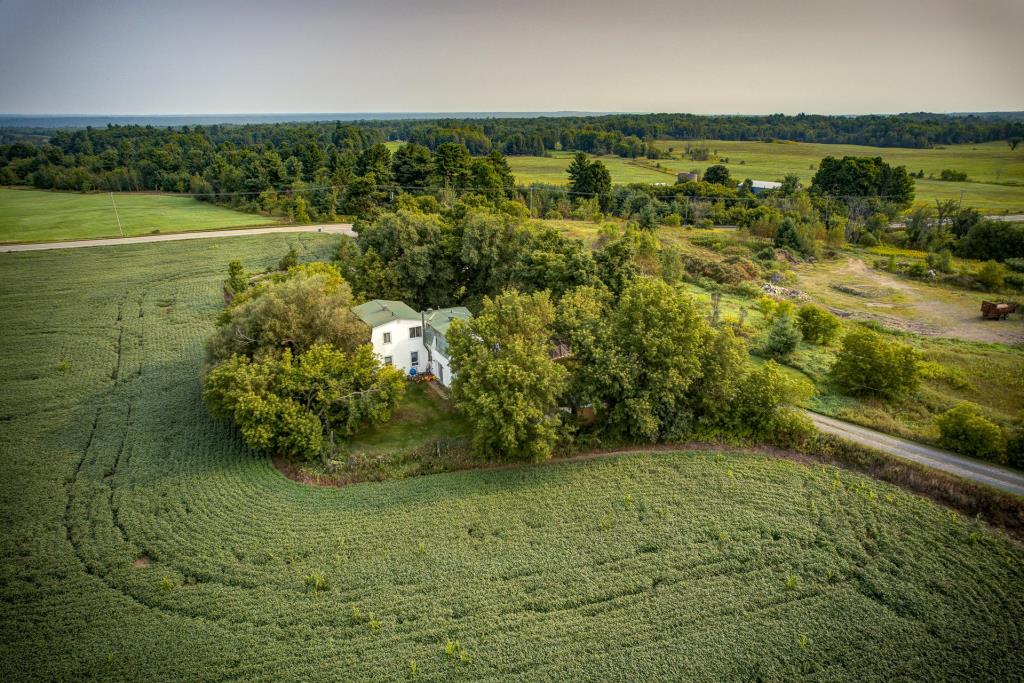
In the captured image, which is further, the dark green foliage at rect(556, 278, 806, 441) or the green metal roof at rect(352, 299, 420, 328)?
the green metal roof at rect(352, 299, 420, 328)

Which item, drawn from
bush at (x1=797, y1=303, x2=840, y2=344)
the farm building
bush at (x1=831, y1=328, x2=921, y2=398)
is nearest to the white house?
bush at (x1=831, y1=328, x2=921, y2=398)

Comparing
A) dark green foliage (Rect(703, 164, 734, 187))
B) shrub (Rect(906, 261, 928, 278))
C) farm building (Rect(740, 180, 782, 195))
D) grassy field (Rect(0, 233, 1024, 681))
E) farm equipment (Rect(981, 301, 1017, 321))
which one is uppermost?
dark green foliage (Rect(703, 164, 734, 187))

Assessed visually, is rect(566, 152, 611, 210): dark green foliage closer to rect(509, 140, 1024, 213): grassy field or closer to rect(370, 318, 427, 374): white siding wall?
rect(509, 140, 1024, 213): grassy field

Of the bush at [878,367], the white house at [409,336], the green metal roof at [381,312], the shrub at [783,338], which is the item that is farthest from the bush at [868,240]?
the green metal roof at [381,312]

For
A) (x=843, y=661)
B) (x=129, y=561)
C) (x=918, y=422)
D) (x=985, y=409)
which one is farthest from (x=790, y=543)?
(x=129, y=561)

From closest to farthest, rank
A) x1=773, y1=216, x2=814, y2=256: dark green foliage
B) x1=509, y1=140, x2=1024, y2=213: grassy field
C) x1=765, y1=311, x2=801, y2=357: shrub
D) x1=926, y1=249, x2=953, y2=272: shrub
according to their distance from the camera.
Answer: x1=765, y1=311, x2=801, y2=357: shrub < x1=926, y1=249, x2=953, y2=272: shrub < x1=773, y1=216, x2=814, y2=256: dark green foliage < x1=509, y1=140, x2=1024, y2=213: grassy field

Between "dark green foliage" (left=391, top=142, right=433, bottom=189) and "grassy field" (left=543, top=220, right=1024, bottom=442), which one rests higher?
"dark green foliage" (left=391, top=142, right=433, bottom=189)
